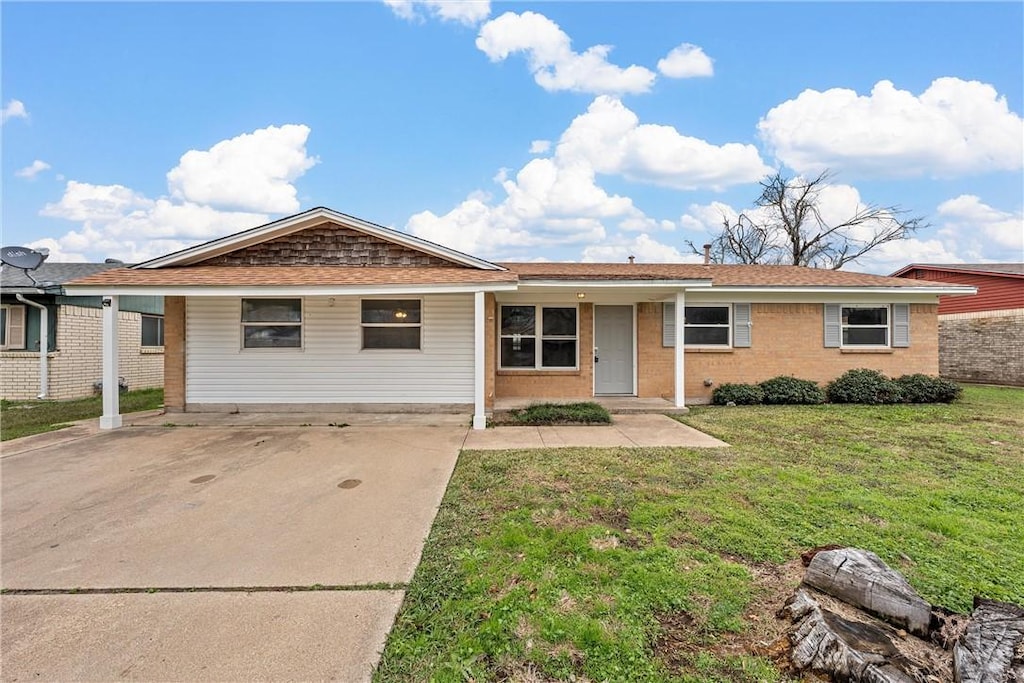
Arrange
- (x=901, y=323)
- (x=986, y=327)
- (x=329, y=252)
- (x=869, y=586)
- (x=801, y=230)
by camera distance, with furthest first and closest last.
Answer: (x=801, y=230), (x=986, y=327), (x=901, y=323), (x=329, y=252), (x=869, y=586)

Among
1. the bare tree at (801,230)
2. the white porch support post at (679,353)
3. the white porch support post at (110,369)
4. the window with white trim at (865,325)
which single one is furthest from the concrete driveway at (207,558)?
the bare tree at (801,230)

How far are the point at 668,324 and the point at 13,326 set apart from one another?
57.4ft

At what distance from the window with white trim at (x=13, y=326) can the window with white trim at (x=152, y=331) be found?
9.22 feet

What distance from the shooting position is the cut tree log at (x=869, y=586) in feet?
8.04

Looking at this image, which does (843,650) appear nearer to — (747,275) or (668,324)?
(668,324)

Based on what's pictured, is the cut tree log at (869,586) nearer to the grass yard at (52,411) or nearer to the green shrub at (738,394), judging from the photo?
the green shrub at (738,394)

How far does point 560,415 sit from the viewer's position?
865cm

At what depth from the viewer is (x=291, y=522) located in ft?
13.6

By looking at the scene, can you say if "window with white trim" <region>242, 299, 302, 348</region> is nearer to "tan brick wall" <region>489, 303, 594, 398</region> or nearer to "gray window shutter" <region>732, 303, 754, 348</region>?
"tan brick wall" <region>489, 303, 594, 398</region>

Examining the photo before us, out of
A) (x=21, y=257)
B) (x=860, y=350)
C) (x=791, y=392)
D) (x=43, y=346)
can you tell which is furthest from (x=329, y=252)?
(x=860, y=350)

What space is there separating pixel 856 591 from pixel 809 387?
396 inches

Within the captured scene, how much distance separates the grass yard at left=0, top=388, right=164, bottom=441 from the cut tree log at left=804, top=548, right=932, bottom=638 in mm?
11303

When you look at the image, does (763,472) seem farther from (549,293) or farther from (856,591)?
(549,293)

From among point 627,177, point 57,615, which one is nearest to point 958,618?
point 57,615
